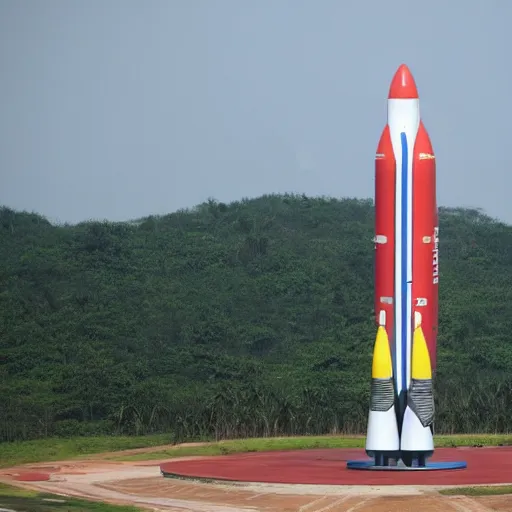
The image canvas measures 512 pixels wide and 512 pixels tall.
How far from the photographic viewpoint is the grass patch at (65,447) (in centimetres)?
3198

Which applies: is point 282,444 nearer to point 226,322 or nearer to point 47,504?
point 47,504

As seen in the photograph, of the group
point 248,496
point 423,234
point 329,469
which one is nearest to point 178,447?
point 329,469

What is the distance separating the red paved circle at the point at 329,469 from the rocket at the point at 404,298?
742mm

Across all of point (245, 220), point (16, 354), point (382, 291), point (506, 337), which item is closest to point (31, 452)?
point (382, 291)

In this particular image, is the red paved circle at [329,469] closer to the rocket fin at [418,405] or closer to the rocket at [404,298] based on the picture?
the rocket fin at [418,405]

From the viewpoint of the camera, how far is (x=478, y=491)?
21828 mm

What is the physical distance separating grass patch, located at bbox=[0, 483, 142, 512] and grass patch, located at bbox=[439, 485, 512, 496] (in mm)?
5251

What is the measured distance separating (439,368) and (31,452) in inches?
940

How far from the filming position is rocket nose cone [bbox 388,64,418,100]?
81.6 ft

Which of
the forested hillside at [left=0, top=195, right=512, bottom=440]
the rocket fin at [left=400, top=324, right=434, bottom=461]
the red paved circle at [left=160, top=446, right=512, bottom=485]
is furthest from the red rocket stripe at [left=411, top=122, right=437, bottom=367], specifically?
the forested hillside at [left=0, top=195, right=512, bottom=440]

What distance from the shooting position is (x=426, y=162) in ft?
80.3

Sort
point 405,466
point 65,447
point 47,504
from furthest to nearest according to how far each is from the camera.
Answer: point 65,447, point 405,466, point 47,504

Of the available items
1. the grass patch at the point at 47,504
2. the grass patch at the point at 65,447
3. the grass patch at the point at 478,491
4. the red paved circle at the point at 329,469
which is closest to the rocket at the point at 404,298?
the red paved circle at the point at 329,469

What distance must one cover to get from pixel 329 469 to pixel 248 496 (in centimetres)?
372
